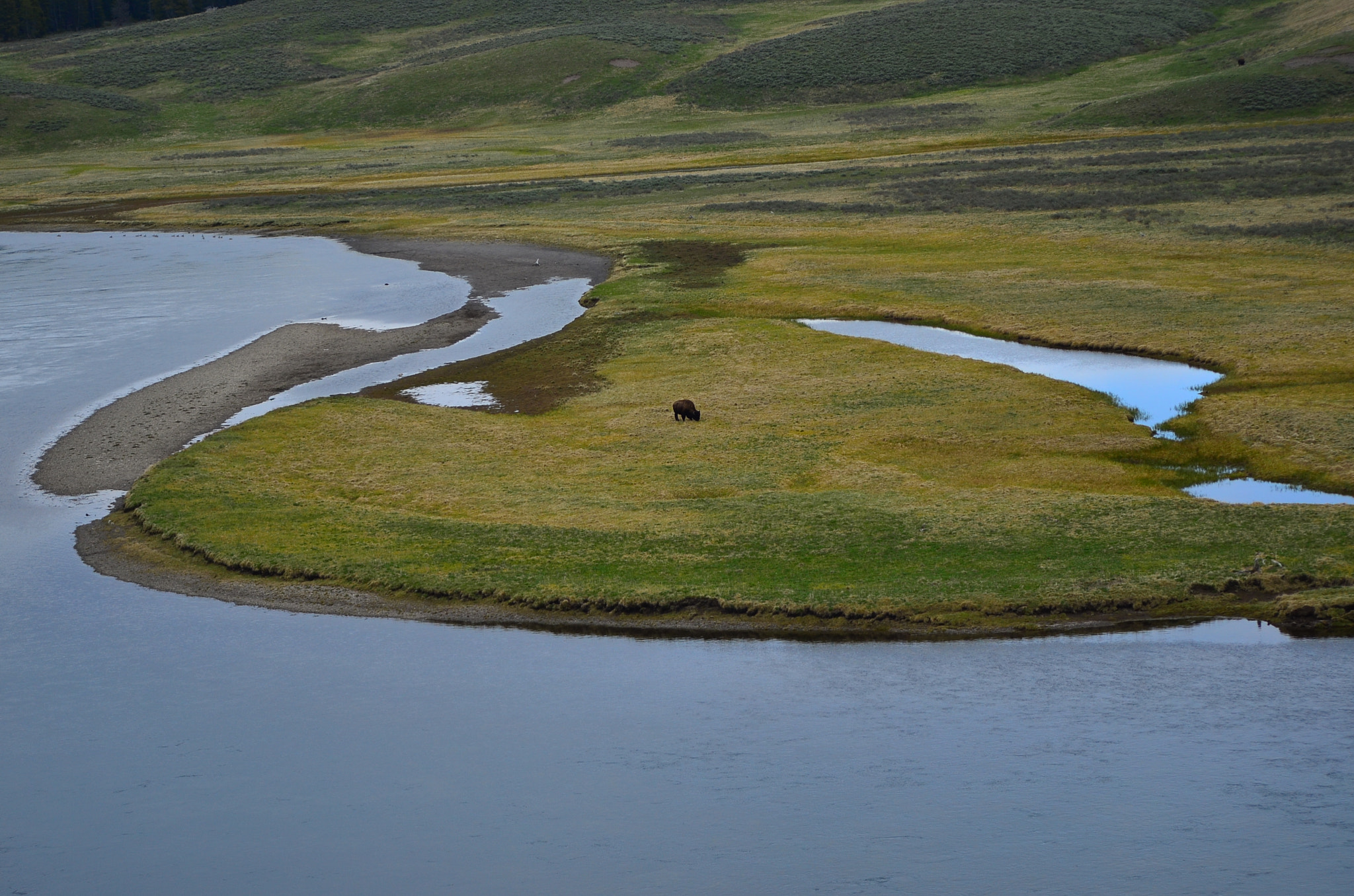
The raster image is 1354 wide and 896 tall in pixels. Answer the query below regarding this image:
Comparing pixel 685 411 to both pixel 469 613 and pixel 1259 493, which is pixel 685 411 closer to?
pixel 469 613

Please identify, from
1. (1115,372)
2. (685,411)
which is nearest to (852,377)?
(685,411)

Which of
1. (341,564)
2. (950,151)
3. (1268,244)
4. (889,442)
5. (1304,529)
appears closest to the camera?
(1304,529)

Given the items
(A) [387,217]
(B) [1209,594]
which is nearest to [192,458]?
(B) [1209,594]

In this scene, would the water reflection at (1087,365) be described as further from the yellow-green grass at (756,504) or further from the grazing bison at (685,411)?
the grazing bison at (685,411)

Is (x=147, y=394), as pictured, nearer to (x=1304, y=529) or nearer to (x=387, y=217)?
(x=1304, y=529)

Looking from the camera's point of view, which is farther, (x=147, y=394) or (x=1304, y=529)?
(x=147, y=394)

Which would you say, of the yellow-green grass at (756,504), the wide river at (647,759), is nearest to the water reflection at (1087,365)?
the yellow-green grass at (756,504)

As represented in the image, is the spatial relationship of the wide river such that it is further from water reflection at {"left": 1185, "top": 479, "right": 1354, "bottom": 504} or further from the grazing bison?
the grazing bison
